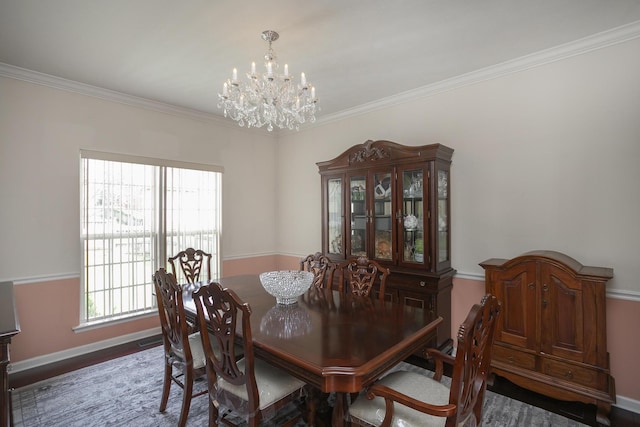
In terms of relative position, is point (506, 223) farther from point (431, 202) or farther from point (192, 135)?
point (192, 135)

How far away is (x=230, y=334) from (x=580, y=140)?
9.74 ft

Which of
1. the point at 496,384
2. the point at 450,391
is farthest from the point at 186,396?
A: the point at 496,384

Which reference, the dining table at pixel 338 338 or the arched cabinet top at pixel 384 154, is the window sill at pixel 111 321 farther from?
the arched cabinet top at pixel 384 154

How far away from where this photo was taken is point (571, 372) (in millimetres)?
2227

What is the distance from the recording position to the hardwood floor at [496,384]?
2191mm

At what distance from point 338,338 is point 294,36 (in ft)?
7.08

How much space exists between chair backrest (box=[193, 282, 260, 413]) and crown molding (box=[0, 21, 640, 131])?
2884 mm

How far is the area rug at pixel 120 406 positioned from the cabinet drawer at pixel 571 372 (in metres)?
0.27

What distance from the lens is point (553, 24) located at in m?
2.25

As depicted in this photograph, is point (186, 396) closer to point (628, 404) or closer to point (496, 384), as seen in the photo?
point (496, 384)

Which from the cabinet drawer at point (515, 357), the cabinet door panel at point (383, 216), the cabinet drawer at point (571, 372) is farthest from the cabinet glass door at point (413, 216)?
the cabinet drawer at point (571, 372)

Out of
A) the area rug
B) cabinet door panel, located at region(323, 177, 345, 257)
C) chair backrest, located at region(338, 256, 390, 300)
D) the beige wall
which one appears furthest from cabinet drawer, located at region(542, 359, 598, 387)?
cabinet door panel, located at region(323, 177, 345, 257)

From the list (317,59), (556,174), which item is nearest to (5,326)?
(317,59)

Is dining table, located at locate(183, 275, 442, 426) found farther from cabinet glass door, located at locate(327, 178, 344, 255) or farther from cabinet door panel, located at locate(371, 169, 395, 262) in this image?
cabinet glass door, located at locate(327, 178, 344, 255)
